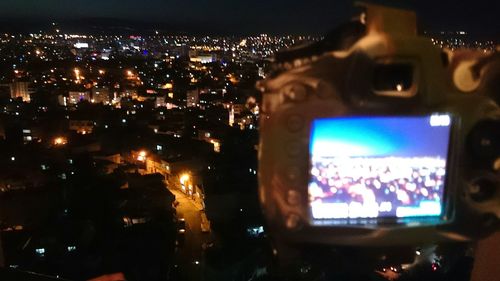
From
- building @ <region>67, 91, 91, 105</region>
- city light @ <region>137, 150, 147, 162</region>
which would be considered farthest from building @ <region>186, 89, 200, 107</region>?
city light @ <region>137, 150, 147, 162</region>

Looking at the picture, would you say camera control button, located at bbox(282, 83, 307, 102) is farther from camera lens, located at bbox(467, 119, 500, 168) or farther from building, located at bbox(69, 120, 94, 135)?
building, located at bbox(69, 120, 94, 135)

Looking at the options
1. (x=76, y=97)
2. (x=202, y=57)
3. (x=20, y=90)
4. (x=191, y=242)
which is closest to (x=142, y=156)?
(x=191, y=242)

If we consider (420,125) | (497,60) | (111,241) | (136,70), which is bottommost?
(111,241)

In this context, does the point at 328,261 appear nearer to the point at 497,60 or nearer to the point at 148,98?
the point at 497,60

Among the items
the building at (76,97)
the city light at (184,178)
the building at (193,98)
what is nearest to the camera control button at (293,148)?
the city light at (184,178)

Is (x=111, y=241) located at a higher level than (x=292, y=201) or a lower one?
lower

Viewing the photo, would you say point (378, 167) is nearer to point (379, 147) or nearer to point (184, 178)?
point (379, 147)

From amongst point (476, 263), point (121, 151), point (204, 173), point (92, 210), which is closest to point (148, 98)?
point (121, 151)

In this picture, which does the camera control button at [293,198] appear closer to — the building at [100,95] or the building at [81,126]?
the building at [81,126]
